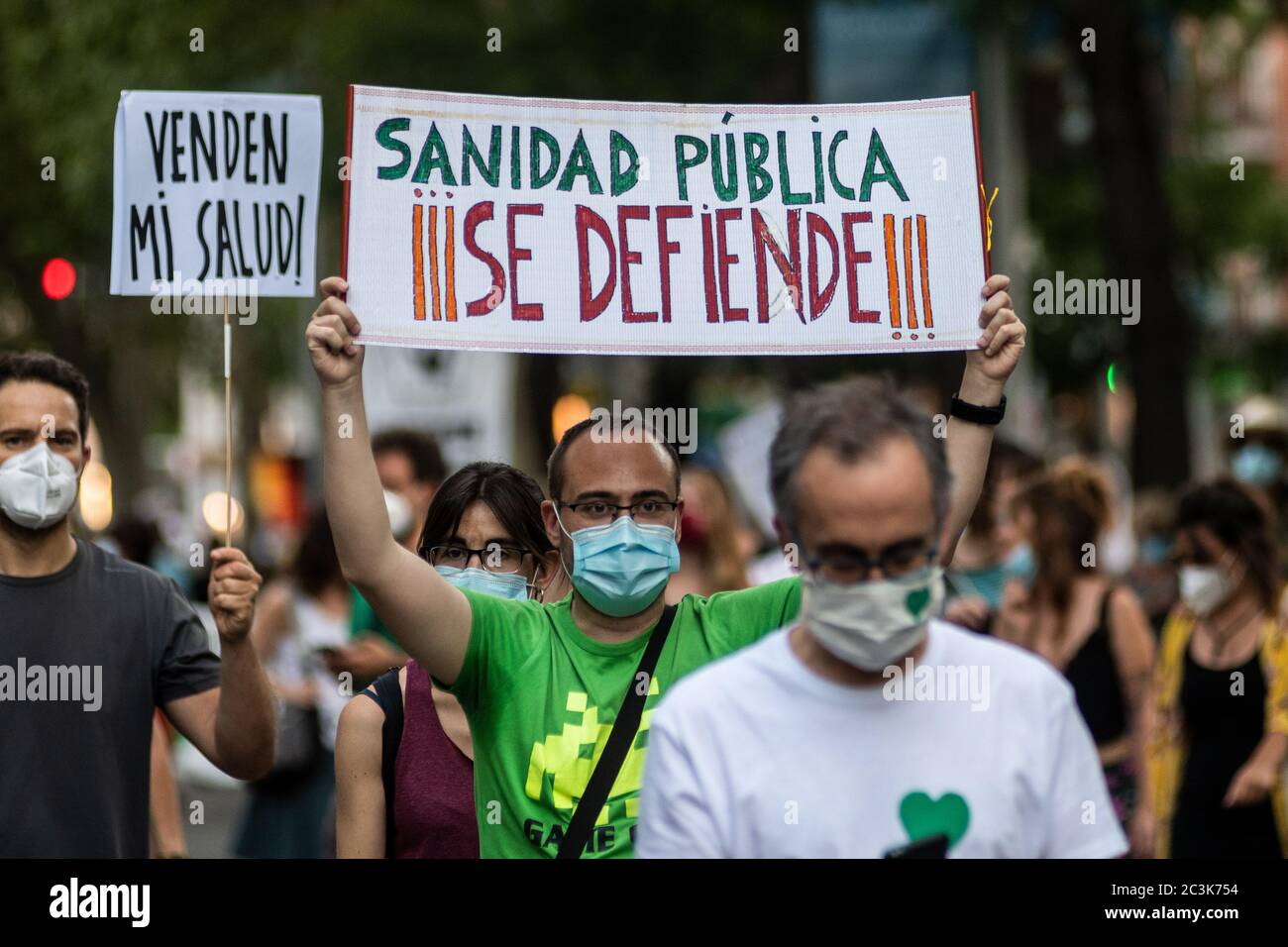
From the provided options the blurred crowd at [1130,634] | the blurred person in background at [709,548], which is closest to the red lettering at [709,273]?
the blurred crowd at [1130,634]

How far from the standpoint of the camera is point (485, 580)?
4527 millimetres

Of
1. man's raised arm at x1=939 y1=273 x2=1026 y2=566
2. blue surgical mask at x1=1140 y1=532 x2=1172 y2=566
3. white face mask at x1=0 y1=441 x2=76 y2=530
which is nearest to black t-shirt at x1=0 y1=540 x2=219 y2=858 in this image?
white face mask at x1=0 y1=441 x2=76 y2=530

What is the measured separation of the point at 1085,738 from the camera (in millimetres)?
2904

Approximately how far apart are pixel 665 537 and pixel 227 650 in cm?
108

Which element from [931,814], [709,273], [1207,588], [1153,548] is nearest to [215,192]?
[709,273]

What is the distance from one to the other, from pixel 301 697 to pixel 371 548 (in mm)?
4969

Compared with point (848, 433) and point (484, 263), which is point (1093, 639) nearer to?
point (484, 263)

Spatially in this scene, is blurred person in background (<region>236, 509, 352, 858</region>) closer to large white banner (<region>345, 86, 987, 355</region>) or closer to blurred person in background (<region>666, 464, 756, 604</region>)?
blurred person in background (<region>666, 464, 756, 604</region>)

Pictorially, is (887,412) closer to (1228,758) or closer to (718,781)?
(718,781)

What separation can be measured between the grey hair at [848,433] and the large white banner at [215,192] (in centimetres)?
217

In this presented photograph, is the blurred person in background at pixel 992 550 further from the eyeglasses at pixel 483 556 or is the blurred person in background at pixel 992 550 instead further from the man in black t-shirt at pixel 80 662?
the man in black t-shirt at pixel 80 662

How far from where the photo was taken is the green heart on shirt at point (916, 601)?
284 centimetres

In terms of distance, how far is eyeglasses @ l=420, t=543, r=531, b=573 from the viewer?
4559 millimetres
